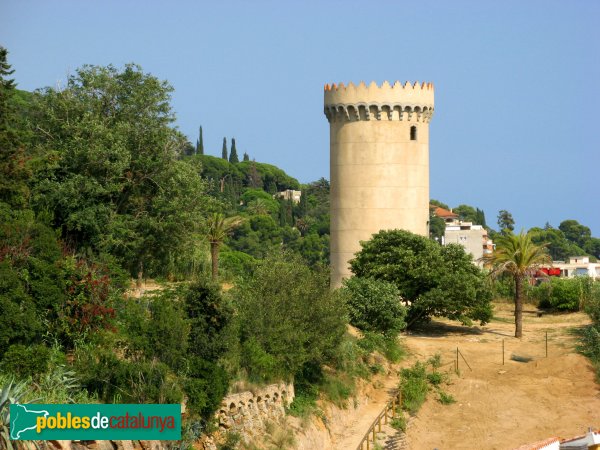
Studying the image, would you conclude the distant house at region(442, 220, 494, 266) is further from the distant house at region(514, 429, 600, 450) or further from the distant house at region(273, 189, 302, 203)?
the distant house at region(514, 429, 600, 450)

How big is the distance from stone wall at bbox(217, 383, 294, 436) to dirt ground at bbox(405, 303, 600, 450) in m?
5.03

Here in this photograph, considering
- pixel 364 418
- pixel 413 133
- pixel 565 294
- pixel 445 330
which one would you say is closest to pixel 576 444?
pixel 364 418

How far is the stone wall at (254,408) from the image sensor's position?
117 ft

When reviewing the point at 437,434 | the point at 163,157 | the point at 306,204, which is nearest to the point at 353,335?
the point at 437,434

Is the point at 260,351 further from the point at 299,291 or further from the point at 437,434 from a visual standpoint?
the point at 437,434

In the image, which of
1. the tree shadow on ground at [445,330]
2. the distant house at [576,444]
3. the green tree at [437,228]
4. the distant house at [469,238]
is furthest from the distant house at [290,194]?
the distant house at [576,444]

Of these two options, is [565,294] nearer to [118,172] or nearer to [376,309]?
[376,309]

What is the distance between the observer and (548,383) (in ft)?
156

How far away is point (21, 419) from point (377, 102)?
38.8 metres

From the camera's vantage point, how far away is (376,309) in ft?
167

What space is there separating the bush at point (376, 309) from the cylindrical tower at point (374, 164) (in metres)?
9.49

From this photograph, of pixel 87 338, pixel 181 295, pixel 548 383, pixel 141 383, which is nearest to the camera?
pixel 141 383

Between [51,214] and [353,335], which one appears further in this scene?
[353,335]

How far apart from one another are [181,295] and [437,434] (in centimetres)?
1135
